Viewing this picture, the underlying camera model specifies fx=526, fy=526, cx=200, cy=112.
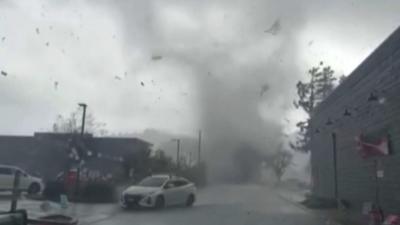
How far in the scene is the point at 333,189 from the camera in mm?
28859

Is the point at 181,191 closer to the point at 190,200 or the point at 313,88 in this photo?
the point at 190,200

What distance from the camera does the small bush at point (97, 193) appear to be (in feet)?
94.6

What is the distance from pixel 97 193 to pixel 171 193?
226 inches

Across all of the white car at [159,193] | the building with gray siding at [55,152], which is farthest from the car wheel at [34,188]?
the building with gray siding at [55,152]

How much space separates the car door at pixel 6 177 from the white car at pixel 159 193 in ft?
32.7

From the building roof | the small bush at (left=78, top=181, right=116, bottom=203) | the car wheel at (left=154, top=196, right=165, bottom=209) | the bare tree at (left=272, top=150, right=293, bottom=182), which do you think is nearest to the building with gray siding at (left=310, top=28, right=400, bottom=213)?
the building roof

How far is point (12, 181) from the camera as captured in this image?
1236 inches

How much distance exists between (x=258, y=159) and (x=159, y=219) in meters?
65.9

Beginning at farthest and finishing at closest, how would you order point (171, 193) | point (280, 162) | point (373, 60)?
point (280, 162)
point (171, 193)
point (373, 60)

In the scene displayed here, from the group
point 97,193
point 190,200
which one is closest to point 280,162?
point 97,193

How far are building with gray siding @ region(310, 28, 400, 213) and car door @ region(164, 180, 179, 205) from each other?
8.16 meters

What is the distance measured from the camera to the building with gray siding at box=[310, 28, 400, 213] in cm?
1715

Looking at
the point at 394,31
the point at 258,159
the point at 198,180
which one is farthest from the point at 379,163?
the point at 258,159

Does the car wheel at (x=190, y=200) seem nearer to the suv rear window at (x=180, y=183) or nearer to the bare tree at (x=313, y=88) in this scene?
the suv rear window at (x=180, y=183)
